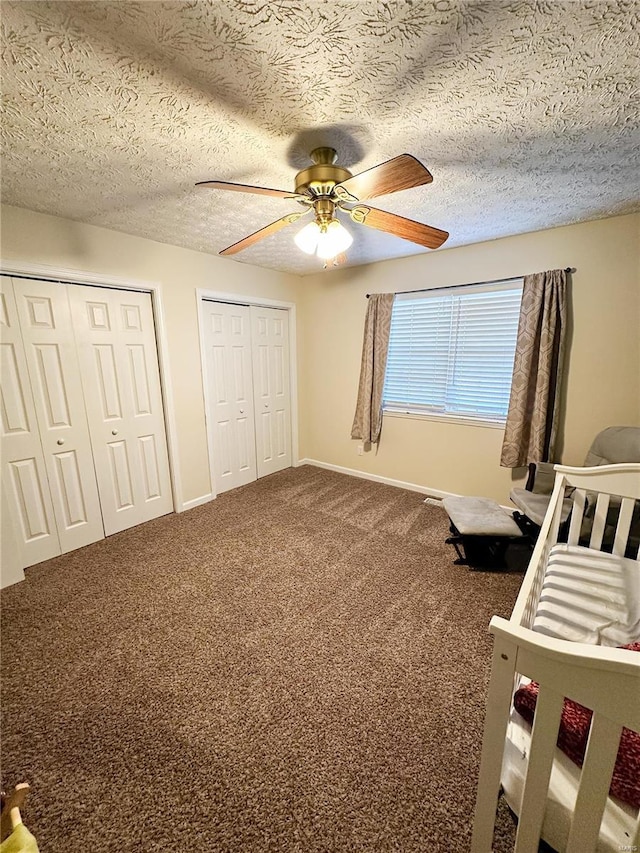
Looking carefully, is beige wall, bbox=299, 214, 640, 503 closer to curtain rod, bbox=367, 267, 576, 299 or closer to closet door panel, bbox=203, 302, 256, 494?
curtain rod, bbox=367, 267, 576, 299

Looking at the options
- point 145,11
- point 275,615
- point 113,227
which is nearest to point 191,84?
point 145,11

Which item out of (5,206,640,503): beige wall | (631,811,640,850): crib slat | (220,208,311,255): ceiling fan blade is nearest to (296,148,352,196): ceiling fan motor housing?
(220,208,311,255): ceiling fan blade

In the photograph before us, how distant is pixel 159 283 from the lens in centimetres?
288

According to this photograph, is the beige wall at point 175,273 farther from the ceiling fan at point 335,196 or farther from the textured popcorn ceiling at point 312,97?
the ceiling fan at point 335,196

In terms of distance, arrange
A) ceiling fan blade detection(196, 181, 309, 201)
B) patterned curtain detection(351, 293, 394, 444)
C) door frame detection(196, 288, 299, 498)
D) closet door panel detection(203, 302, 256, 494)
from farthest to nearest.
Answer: patterned curtain detection(351, 293, 394, 444) → closet door panel detection(203, 302, 256, 494) → door frame detection(196, 288, 299, 498) → ceiling fan blade detection(196, 181, 309, 201)

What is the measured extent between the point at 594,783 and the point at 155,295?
3.49 metres

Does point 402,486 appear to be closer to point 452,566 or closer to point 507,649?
point 452,566

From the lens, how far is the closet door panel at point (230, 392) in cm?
339

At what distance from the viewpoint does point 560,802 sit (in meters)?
0.78

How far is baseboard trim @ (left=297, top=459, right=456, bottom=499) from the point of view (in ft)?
11.5

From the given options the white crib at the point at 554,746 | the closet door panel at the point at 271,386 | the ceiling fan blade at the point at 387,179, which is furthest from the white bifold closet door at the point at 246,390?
the white crib at the point at 554,746

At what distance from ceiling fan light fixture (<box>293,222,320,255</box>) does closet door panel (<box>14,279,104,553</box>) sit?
1898 mm

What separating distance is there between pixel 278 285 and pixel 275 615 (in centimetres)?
336

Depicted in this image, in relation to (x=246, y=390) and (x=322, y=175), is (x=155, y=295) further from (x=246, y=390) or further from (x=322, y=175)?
(x=322, y=175)
